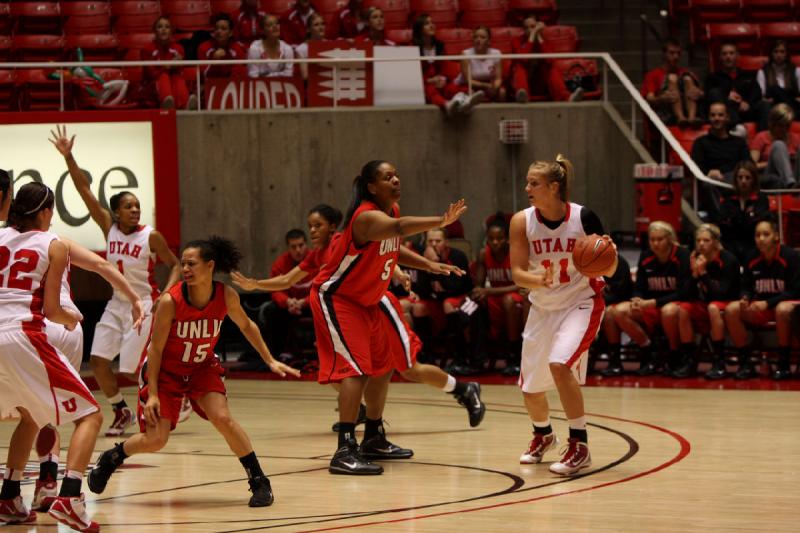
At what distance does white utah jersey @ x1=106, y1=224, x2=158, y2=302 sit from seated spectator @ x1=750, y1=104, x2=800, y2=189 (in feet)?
20.7

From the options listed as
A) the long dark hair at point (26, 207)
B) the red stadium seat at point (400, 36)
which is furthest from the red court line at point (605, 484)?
the red stadium seat at point (400, 36)

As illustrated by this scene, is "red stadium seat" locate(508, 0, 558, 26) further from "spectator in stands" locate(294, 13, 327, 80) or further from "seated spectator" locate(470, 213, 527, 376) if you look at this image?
"seated spectator" locate(470, 213, 527, 376)

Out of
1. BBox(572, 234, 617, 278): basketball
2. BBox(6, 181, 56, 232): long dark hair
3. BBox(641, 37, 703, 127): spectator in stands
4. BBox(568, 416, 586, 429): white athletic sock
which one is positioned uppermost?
BBox(641, 37, 703, 127): spectator in stands

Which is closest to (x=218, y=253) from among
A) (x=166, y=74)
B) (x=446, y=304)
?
(x=446, y=304)

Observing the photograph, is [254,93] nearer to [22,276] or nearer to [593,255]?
[593,255]

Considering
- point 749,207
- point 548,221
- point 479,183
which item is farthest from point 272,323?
point 548,221

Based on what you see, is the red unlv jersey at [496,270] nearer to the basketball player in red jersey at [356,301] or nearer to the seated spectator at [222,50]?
the seated spectator at [222,50]

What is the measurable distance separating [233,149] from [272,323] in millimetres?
2007

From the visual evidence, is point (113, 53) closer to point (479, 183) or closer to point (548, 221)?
point (479, 183)

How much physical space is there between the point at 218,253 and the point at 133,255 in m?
2.87

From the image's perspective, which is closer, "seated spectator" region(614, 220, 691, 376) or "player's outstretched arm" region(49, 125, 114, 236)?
"player's outstretched arm" region(49, 125, 114, 236)

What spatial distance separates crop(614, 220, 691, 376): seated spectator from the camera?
1148 cm

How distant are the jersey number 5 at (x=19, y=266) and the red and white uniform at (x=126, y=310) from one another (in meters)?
3.26

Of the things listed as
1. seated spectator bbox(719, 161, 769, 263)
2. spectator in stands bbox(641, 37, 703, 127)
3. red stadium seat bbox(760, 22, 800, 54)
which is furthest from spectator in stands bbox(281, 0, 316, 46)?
red stadium seat bbox(760, 22, 800, 54)
